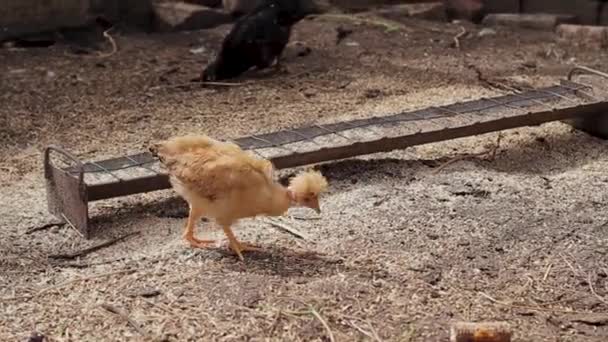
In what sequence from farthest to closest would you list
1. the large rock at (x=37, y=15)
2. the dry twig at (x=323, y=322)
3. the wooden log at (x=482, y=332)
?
the large rock at (x=37, y=15) < the dry twig at (x=323, y=322) < the wooden log at (x=482, y=332)

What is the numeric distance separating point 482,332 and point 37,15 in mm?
5529

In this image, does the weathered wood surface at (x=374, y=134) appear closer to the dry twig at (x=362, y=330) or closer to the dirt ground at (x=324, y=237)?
the dirt ground at (x=324, y=237)

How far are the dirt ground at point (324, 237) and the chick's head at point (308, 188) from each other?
0.73ft

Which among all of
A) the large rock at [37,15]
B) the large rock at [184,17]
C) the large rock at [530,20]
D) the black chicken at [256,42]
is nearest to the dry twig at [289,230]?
the black chicken at [256,42]

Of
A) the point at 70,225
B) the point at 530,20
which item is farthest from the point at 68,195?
the point at 530,20

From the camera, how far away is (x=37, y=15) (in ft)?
24.8

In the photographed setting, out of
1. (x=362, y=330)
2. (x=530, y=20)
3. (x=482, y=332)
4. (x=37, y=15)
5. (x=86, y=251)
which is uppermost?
(x=482, y=332)

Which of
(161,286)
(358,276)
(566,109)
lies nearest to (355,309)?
(358,276)

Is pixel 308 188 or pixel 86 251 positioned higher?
pixel 308 188

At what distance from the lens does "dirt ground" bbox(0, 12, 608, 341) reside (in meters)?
3.16

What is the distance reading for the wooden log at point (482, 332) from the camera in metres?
2.85

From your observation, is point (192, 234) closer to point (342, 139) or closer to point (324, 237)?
point (324, 237)

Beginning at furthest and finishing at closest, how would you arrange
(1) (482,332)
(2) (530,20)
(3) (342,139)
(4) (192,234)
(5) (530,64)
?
(2) (530,20) < (5) (530,64) < (3) (342,139) < (4) (192,234) < (1) (482,332)

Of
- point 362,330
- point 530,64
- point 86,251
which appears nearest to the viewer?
point 362,330
